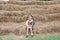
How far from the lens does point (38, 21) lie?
3178mm

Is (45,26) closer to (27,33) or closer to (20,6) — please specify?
(27,33)

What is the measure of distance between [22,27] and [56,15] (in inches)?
34.5

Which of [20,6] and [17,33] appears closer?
[17,33]

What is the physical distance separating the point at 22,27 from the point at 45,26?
0.40m

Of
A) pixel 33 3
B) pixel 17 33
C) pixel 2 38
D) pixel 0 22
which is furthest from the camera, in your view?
pixel 33 3

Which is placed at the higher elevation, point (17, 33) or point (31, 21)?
point (31, 21)

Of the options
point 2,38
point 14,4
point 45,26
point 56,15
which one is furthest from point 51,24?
point 14,4

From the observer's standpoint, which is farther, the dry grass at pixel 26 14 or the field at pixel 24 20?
the dry grass at pixel 26 14

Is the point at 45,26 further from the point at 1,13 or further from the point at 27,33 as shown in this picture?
the point at 1,13

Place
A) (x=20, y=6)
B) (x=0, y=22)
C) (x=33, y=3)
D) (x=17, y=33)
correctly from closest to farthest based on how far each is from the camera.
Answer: (x=17, y=33) < (x=0, y=22) < (x=20, y=6) < (x=33, y=3)

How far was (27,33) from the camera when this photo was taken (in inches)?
99.7

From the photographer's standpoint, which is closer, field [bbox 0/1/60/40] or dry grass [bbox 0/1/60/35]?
field [bbox 0/1/60/40]

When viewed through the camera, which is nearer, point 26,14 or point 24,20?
point 24,20

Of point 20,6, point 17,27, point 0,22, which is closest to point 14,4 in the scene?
point 20,6
